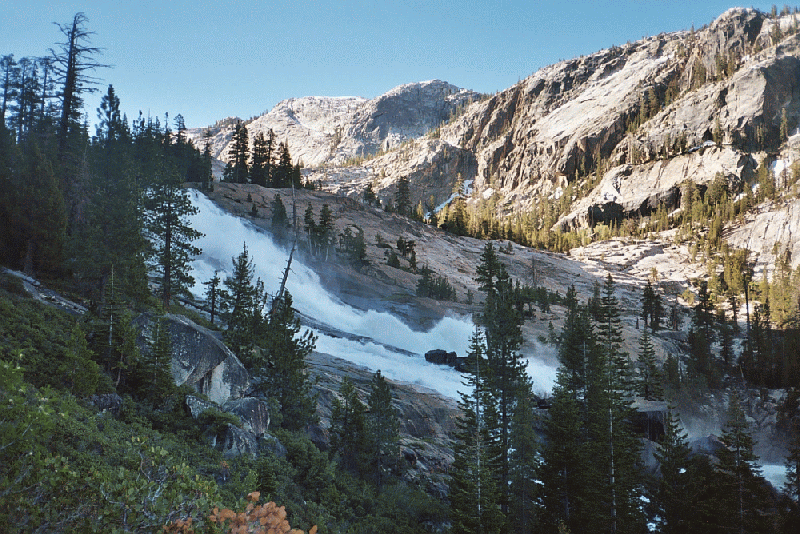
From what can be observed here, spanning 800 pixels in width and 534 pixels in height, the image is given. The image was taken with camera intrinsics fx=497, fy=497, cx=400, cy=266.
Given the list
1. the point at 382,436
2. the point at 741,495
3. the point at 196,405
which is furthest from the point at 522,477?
the point at 196,405

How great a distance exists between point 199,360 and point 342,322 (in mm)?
33120

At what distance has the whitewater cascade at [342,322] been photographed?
44.6 meters

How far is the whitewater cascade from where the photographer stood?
44.6 meters

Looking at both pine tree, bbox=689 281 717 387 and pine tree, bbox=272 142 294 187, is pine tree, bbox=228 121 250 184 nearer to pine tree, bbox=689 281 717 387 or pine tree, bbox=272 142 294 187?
pine tree, bbox=272 142 294 187

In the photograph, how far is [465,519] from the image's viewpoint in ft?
62.4

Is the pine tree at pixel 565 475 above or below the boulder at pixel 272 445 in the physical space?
below

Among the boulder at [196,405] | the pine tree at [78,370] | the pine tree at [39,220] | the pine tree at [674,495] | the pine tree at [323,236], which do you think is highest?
the pine tree at [323,236]

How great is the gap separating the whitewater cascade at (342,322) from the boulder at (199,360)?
19.7 metres

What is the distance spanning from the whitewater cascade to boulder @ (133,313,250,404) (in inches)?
776

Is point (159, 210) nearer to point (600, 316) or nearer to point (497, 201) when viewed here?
point (600, 316)

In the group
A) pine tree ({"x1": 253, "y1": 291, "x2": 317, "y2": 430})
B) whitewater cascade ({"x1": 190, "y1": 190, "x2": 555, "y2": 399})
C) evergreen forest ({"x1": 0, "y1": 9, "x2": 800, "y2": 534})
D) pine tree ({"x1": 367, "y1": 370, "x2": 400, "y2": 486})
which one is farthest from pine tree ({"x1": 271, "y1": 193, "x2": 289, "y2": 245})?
pine tree ({"x1": 367, "y1": 370, "x2": 400, "y2": 486})

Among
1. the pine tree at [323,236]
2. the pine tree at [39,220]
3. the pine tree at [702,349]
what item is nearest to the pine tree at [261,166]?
the pine tree at [323,236]

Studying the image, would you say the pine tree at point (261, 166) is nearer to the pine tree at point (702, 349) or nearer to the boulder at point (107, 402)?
the pine tree at point (702, 349)

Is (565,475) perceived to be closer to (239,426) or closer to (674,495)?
(674,495)
